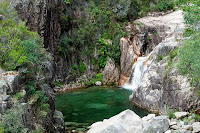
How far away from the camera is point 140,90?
26984 mm

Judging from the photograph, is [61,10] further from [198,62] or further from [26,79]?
[198,62]

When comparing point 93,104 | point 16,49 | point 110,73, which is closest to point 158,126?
point 16,49

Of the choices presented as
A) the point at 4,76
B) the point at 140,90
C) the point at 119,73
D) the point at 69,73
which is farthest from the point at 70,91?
the point at 4,76

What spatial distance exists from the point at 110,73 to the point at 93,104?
11.1 m

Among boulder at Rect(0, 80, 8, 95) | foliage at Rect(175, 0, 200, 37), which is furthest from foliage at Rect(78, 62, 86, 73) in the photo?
boulder at Rect(0, 80, 8, 95)

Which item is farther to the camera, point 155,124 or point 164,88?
point 164,88

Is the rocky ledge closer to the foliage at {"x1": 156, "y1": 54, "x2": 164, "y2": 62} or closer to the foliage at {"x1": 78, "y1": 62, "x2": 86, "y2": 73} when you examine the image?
the foliage at {"x1": 156, "y1": 54, "x2": 164, "y2": 62}

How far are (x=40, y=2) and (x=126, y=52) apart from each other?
15471mm

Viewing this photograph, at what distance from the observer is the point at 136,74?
34.5m

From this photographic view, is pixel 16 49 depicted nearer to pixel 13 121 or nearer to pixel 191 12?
pixel 13 121

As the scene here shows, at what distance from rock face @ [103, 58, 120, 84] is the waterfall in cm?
245

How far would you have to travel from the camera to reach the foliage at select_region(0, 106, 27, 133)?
10914mm

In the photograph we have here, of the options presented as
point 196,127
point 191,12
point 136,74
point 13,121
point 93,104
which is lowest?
point 93,104

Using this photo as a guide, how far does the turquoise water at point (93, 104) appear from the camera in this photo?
2438cm
